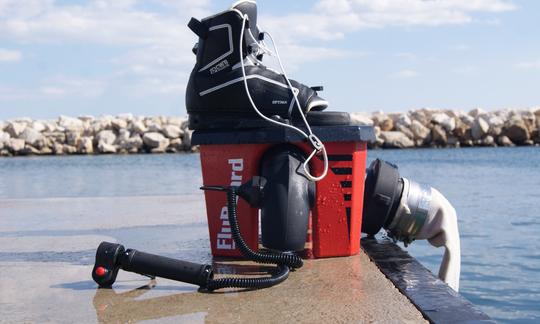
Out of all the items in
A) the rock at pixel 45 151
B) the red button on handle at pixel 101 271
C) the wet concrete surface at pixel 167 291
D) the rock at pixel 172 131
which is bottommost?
the rock at pixel 45 151

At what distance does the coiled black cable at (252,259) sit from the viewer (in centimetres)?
274

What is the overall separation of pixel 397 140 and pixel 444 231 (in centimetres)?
3640

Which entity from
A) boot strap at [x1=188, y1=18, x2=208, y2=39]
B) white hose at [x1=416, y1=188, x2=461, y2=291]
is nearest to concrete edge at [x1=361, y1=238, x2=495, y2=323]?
white hose at [x1=416, y1=188, x2=461, y2=291]

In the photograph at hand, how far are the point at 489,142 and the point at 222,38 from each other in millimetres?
38990

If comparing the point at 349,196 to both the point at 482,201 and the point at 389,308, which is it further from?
the point at 482,201

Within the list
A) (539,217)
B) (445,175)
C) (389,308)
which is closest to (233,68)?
(389,308)

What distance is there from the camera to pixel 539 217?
34.5 feet

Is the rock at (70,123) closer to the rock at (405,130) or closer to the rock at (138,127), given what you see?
the rock at (138,127)

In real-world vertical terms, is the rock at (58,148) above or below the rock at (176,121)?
below

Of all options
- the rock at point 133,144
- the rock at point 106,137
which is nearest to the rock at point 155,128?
the rock at point 133,144

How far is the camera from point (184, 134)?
3938 centimetres

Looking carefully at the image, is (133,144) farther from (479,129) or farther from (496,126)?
(496,126)

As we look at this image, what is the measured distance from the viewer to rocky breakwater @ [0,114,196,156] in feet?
129

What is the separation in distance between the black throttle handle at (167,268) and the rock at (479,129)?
3936cm
